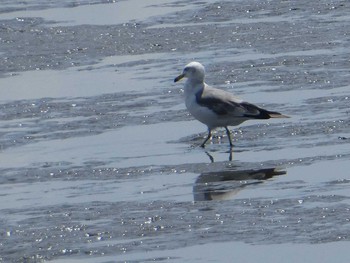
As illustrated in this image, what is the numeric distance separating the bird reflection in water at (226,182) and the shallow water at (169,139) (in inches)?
0.7

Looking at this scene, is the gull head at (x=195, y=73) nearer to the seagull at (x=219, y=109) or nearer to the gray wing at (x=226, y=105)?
the seagull at (x=219, y=109)

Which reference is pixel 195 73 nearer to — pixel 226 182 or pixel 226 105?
pixel 226 105

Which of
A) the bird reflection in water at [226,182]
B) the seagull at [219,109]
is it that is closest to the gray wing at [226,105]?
the seagull at [219,109]

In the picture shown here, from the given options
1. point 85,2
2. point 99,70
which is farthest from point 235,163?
point 85,2

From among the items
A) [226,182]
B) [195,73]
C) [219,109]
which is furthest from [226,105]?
[226,182]

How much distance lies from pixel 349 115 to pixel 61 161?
3.14 m

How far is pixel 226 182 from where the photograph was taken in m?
12.1

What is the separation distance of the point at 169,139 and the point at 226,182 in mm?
2275

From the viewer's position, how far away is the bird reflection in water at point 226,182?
38.3 ft

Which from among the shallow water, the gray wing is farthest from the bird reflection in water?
the gray wing

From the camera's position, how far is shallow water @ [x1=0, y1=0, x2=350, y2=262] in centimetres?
1037

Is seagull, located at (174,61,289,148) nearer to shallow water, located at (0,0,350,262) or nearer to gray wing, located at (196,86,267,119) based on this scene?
gray wing, located at (196,86,267,119)

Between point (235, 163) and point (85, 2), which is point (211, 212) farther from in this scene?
point (85, 2)

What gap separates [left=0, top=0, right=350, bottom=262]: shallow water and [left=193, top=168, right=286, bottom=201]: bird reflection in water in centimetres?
2
